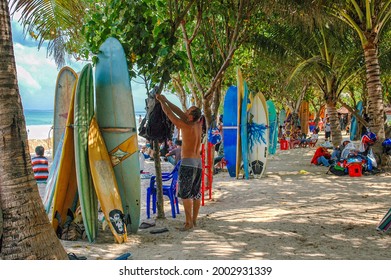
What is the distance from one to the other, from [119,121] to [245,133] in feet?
15.3

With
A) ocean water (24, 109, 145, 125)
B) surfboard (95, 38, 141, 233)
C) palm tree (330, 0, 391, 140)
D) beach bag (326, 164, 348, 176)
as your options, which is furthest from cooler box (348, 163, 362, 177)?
ocean water (24, 109, 145, 125)

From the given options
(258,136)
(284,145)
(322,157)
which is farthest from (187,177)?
(284,145)

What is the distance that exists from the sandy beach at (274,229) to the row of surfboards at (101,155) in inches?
12.8

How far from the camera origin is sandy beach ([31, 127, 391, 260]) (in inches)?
171

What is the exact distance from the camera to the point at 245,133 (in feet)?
31.0

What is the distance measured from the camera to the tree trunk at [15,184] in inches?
127

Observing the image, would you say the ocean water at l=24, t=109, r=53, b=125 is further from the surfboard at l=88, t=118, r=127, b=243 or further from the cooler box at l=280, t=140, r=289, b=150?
the surfboard at l=88, t=118, r=127, b=243

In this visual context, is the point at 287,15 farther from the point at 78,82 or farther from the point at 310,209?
the point at 78,82

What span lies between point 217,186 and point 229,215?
2.67 m

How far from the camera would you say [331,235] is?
195 inches

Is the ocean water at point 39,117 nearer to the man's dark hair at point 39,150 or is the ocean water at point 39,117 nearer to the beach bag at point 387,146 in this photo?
the man's dark hair at point 39,150

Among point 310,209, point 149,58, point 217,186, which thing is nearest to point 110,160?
point 149,58

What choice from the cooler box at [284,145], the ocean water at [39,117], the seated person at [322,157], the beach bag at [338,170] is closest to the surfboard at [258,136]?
the beach bag at [338,170]

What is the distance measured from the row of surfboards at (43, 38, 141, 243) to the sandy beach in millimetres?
324
